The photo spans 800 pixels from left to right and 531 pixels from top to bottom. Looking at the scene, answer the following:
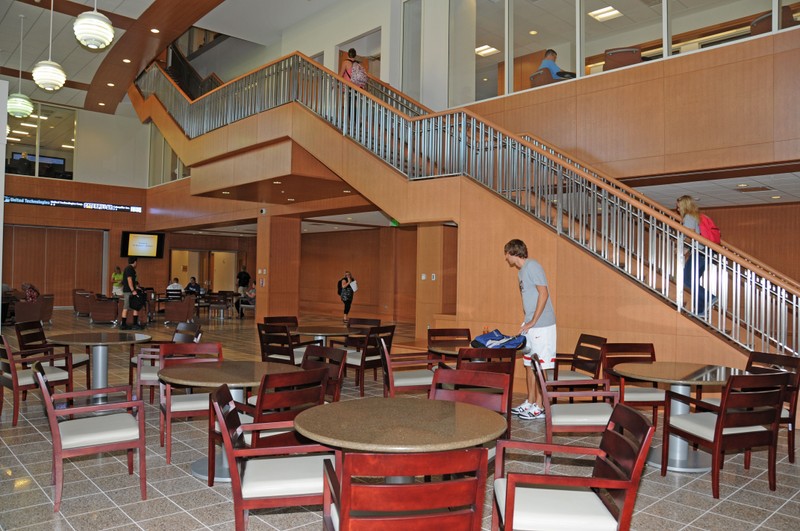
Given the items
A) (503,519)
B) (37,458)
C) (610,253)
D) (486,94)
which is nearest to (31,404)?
(37,458)

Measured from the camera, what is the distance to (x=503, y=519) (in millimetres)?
2398

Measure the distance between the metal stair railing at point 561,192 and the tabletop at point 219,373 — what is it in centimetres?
394

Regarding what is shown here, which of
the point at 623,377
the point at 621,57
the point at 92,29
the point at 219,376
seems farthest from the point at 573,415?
the point at 92,29

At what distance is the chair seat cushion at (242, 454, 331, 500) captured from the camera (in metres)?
2.64

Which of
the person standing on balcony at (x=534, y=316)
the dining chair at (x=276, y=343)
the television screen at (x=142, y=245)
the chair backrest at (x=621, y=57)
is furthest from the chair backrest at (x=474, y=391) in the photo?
the television screen at (x=142, y=245)

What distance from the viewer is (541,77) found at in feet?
31.6

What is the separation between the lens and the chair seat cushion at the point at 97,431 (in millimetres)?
3455

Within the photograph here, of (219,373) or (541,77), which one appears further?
(541,77)

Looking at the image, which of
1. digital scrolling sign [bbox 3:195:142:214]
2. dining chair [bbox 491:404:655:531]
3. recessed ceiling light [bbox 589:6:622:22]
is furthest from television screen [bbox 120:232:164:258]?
dining chair [bbox 491:404:655:531]

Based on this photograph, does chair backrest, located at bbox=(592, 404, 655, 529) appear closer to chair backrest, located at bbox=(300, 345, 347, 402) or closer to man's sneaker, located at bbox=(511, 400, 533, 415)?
chair backrest, located at bbox=(300, 345, 347, 402)

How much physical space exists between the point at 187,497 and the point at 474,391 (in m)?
1.89

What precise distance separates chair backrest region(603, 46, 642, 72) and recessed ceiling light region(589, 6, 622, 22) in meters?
0.77

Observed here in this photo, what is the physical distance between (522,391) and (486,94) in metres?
5.79

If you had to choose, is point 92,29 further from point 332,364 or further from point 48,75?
point 332,364
